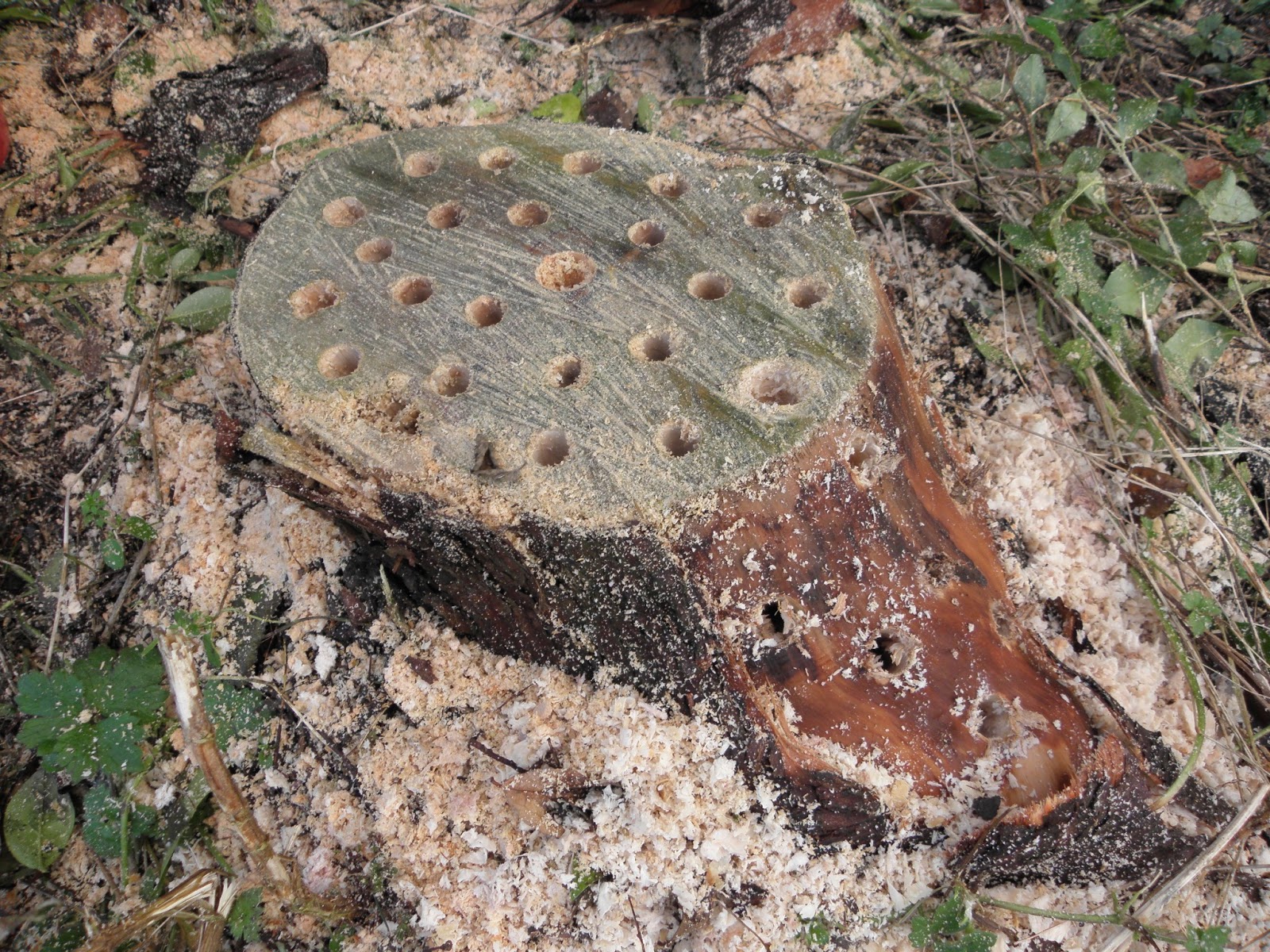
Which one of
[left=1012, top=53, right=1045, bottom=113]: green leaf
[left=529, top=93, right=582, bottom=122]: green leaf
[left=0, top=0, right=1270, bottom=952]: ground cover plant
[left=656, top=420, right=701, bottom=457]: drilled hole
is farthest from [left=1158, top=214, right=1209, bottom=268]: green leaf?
[left=529, top=93, right=582, bottom=122]: green leaf

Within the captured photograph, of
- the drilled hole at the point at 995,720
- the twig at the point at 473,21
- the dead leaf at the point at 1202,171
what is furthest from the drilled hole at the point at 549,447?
the dead leaf at the point at 1202,171

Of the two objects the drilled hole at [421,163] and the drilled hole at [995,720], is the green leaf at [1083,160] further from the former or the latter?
the drilled hole at [421,163]

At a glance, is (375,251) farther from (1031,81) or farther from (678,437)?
(1031,81)

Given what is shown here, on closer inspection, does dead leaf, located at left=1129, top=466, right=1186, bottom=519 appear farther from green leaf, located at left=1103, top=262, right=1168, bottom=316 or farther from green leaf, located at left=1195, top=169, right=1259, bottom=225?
green leaf, located at left=1195, top=169, right=1259, bottom=225

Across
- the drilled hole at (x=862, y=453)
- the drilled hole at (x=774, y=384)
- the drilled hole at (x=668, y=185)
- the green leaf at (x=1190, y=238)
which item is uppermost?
the drilled hole at (x=668, y=185)

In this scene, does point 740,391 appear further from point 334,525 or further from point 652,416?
point 334,525

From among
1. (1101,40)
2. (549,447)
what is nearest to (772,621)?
(549,447)
